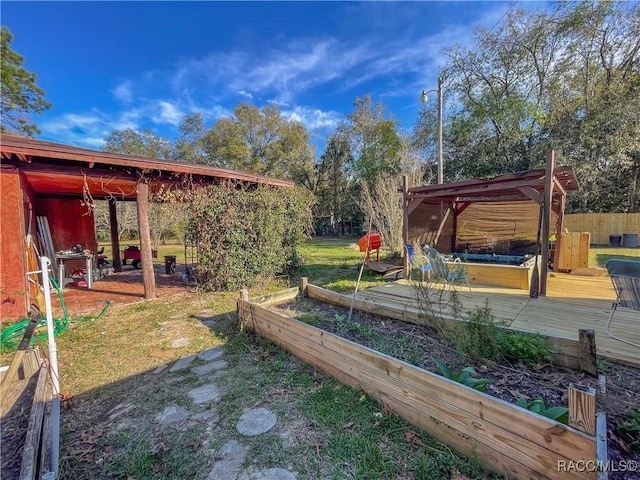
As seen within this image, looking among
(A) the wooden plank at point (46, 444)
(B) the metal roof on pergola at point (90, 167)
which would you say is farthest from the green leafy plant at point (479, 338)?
(B) the metal roof on pergola at point (90, 167)

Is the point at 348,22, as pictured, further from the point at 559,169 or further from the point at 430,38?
the point at 559,169

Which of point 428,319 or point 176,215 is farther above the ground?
point 176,215

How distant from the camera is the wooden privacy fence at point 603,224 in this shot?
12.2 meters

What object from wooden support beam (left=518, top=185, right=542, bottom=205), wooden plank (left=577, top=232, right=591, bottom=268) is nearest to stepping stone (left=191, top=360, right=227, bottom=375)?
wooden support beam (left=518, top=185, right=542, bottom=205)

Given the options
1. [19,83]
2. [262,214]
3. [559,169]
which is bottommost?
[262,214]

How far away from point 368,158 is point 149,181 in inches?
A: 693

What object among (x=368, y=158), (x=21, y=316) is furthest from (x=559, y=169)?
(x=368, y=158)

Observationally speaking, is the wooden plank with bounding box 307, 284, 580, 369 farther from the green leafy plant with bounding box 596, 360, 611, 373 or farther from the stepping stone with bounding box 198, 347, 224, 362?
the stepping stone with bounding box 198, 347, 224, 362

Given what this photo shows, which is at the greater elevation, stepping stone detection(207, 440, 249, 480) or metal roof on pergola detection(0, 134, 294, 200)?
metal roof on pergola detection(0, 134, 294, 200)

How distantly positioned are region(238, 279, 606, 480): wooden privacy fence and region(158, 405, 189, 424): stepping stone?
1.23 meters

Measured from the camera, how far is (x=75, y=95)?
1288 cm

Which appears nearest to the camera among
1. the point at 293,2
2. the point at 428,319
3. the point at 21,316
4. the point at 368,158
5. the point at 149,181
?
the point at 428,319

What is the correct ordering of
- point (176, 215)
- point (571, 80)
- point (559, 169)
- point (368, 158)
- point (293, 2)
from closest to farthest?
point (559, 169), point (176, 215), point (293, 2), point (571, 80), point (368, 158)

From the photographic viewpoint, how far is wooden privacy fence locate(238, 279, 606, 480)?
123cm
